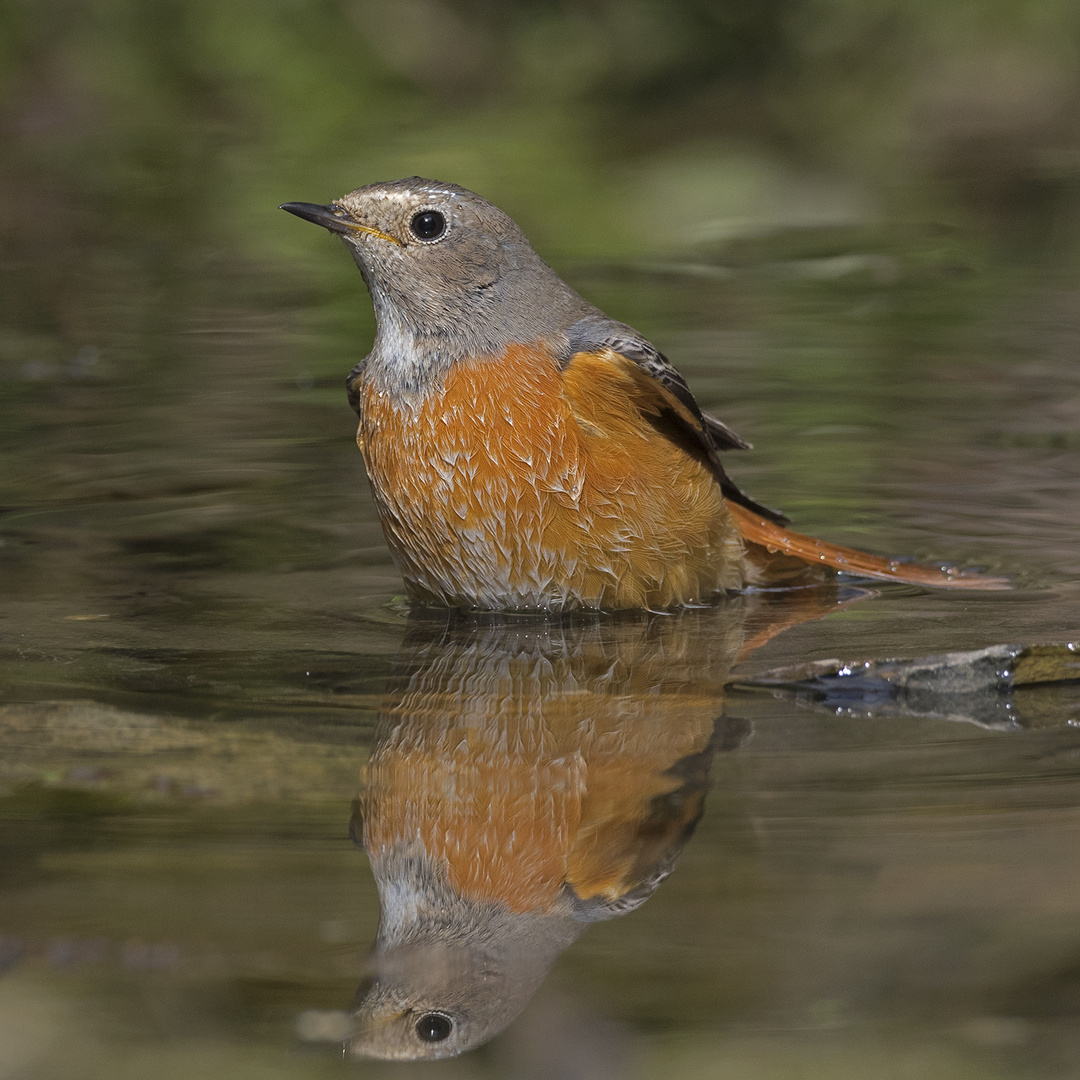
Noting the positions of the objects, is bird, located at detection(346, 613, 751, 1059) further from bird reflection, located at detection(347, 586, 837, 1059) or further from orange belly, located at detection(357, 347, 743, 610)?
orange belly, located at detection(357, 347, 743, 610)

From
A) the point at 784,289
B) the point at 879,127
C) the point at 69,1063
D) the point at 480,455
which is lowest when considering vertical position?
the point at 69,1063

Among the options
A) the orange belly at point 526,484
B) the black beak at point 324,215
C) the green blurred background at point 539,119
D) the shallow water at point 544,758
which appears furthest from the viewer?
the green blurred background at point 539,119

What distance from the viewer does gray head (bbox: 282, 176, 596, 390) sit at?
4.69 meters

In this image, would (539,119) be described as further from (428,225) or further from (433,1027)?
(433,1027)

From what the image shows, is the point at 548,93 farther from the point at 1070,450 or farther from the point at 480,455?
the point at 480,455

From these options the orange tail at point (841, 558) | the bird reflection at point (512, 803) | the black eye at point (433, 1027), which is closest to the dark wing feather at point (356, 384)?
the bird reflection at point (512, 803)

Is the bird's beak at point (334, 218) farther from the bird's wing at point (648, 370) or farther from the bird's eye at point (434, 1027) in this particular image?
the bird's eye at point (434, 1027)

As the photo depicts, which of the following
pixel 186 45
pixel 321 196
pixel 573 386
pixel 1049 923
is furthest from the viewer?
pixel 186 45

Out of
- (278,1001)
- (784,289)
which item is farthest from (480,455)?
(784,289)

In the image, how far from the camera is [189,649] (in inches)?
167

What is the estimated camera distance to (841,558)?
507 cm

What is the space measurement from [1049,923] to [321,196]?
29.0 ft

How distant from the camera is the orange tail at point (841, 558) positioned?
16.0 feet

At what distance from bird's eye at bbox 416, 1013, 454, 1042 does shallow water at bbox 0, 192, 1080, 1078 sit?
0.22 feet
